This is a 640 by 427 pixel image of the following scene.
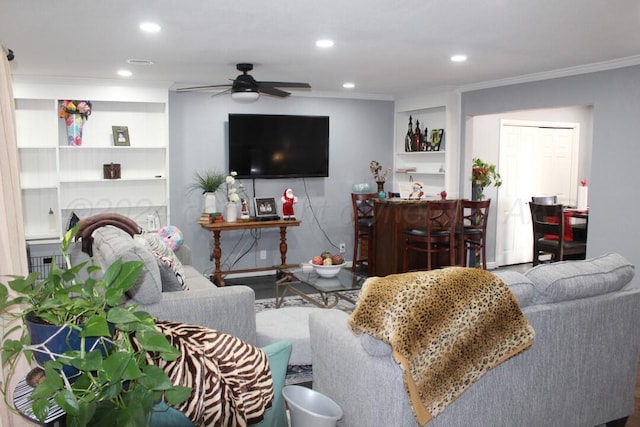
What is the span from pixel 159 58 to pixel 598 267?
12.3ft

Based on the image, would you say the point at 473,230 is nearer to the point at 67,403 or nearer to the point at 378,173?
the point at 378,173

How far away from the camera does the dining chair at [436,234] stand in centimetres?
582

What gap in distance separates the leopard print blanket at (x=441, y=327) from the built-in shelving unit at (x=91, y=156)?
4489 mm

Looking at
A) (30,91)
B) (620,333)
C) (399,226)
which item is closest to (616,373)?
(620,333)

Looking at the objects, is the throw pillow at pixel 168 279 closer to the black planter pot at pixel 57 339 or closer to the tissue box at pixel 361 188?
the black planter pot at pixel 57 339

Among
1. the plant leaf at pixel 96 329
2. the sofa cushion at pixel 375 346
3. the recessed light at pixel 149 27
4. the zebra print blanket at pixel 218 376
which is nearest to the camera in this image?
the plant leaf at pixel 96 329

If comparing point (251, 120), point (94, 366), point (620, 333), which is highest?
point (251, 120)

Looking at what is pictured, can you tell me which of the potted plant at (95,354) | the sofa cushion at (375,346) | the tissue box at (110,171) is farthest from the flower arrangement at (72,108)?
the potted plant at (95,354)

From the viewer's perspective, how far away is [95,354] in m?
1.04

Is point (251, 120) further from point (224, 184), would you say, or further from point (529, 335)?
point (529, 335)

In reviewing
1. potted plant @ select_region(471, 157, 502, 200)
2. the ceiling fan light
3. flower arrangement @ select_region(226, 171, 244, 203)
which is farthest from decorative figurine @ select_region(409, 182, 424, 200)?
the ceiling fan light

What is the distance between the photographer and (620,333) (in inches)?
109

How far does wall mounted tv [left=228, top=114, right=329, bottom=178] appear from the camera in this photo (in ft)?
21.5

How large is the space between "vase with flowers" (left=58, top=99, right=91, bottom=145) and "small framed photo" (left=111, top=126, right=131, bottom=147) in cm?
33
